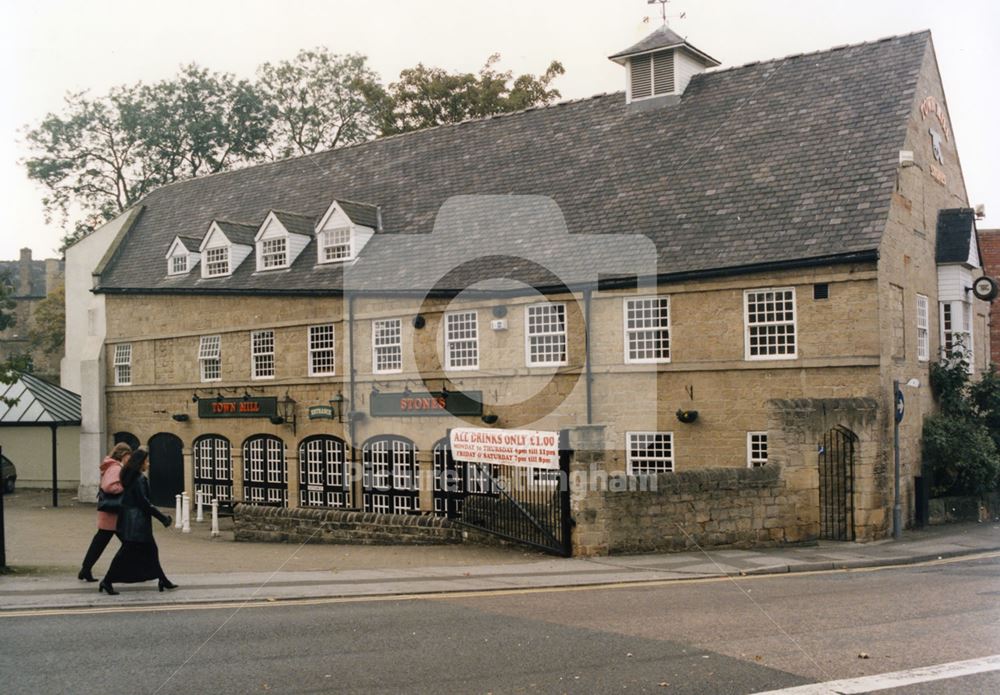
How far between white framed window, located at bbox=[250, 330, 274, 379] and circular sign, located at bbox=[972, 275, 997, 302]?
819 inches

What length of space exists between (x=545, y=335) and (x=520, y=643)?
15931 millimetres

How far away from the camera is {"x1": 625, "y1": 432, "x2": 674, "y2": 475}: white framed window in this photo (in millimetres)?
23797

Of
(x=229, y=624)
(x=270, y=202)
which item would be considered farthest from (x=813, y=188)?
(x=270, y=202)

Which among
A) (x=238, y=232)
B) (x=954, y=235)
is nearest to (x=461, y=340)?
(x=238, y=232)

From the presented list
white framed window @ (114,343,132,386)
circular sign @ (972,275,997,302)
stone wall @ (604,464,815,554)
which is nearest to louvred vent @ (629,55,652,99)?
circular sign @ (972,275,997,302)

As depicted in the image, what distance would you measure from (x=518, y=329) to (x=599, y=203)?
405cm

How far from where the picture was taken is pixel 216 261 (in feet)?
112

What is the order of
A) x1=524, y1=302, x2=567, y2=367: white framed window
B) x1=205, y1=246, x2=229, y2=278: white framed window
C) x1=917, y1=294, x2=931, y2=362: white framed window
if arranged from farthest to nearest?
x1=205, y1=246, x2=229, y2=278: white framed window → x1=524, y1=302, x2=567, y2=367: white framed window → x1=917, y1=294, x2=931, y2=362: white framed window

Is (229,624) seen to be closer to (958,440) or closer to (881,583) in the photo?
(881,583)

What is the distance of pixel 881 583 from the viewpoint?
1433 centimetres

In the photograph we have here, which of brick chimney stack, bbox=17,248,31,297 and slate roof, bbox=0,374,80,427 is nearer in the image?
slate roof, bbox=0,374,80,427

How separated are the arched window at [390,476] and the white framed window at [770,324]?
33.9ft

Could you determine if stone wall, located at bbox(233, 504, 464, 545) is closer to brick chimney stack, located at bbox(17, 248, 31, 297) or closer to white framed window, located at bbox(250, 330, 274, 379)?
white framed window, located at bbox(250, 330, 274, 379)

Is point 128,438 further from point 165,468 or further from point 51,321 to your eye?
point 51,321
